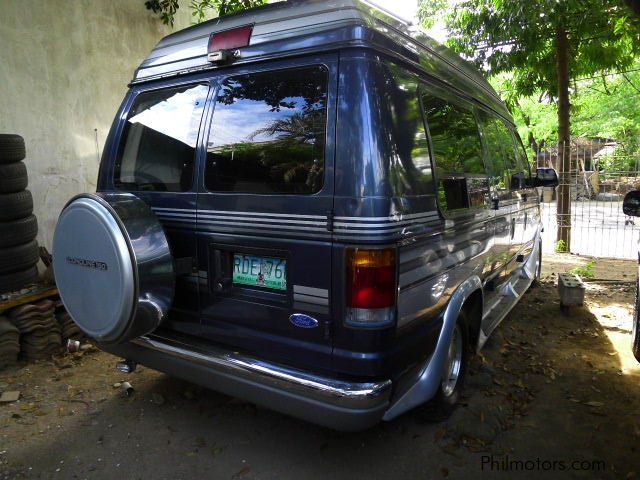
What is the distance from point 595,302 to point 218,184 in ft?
17.2

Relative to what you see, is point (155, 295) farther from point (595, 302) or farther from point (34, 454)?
point (595, 302)

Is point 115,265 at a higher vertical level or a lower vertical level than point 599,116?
lower

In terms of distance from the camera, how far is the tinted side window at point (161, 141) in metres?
2.92

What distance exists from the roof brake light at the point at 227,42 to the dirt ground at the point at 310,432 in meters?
2.30

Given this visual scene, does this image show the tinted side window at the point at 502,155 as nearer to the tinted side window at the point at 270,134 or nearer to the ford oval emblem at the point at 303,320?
the tinted side window at the point at 270,134

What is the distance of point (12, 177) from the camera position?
14.2 ft

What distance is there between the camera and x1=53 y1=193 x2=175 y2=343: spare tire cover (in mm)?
2518

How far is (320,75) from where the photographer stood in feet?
8.02

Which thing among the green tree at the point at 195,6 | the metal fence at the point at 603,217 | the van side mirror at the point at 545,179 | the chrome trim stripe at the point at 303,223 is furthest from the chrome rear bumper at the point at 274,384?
the metal fence at the point at 603,217

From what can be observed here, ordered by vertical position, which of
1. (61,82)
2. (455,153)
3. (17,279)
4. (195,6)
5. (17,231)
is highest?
(195,6)

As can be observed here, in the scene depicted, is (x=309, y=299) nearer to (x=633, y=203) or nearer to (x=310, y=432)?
(x=310, y=432)

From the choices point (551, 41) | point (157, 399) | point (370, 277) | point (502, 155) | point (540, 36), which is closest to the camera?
point (370, 277)

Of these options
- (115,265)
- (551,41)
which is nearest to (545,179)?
(115,265)

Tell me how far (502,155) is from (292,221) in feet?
8.50
